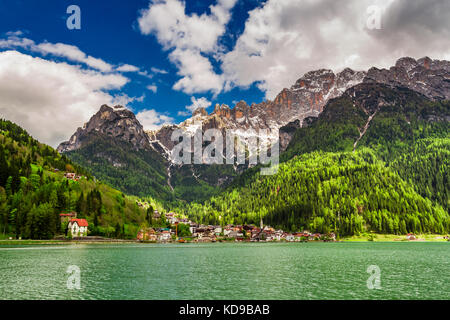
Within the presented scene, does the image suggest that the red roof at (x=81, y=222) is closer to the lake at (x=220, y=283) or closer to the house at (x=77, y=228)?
the house at (x=77, y=228)

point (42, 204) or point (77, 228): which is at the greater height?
point (42, 204)

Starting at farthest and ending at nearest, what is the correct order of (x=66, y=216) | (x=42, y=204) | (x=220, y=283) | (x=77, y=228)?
1. (x=66, y=216)
2. (x=77, y=228)
3. (x=42, y=204)
4. (x=220, y=283)

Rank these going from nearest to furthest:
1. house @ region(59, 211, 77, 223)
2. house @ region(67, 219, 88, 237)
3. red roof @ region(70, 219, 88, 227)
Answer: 1. house @ region(67, 219, 88, 237)
2. red roof @ region(70, 219, 88, 227)
3. house @ region(59, 211, 77, 223)

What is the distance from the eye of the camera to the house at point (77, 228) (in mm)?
156250

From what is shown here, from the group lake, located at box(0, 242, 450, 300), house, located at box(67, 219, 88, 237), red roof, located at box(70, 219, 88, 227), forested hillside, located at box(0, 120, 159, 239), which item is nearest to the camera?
lake, located at box(0, 242, 450, 300)

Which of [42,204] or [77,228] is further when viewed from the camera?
[77,228]

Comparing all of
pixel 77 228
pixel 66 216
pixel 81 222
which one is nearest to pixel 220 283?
pixel 77 228

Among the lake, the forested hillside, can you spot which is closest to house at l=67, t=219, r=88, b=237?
the forested hillside

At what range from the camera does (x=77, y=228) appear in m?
159

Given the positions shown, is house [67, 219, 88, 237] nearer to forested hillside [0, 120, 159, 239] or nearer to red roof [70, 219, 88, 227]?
red roof [70, 219, 88, 227]

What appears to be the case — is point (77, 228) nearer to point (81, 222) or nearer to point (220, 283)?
point (81, 222)

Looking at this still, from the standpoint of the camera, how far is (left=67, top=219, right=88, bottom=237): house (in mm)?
156250
